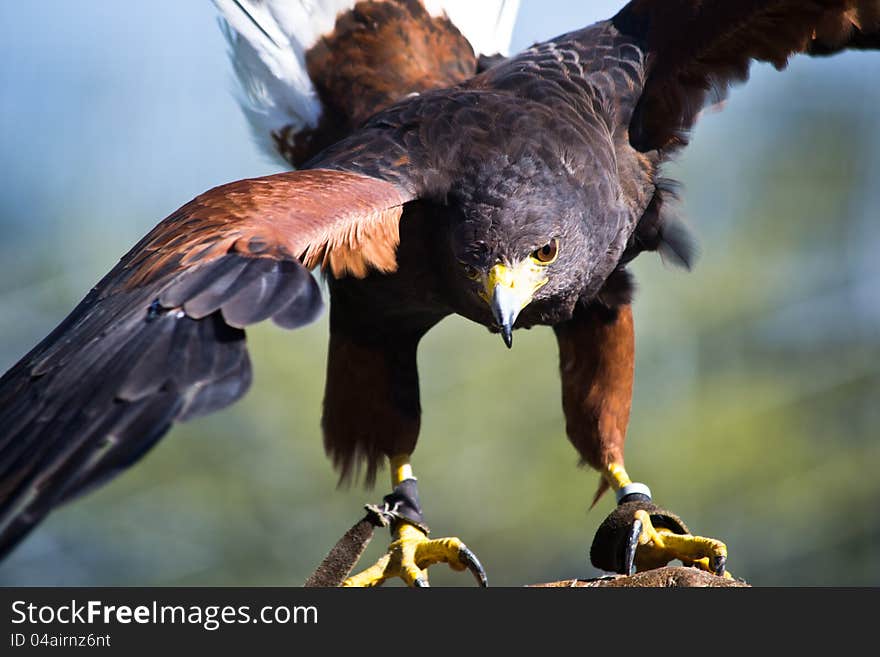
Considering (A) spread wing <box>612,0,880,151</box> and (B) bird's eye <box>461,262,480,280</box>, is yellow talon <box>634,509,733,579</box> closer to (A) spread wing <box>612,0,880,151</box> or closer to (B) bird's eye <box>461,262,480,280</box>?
(B) bird's eye <box>461,262,480,280</box>

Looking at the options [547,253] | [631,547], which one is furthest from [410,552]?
[547,253]

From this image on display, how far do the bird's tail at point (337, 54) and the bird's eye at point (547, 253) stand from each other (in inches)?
29.7

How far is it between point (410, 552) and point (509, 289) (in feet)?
2.11

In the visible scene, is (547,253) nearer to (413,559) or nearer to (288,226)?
(288,226)

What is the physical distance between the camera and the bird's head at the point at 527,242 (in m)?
2.00

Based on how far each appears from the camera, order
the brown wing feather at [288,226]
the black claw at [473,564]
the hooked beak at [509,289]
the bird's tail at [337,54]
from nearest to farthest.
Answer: the brown wing feather at [288,226] → the hooked beak at [509,289] → the black claw at [473,564] → the bird's tail at [337,54]

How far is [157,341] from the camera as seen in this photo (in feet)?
5.12

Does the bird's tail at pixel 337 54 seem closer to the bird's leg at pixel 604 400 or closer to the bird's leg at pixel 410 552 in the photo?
the bird's leg at pixel 604 400

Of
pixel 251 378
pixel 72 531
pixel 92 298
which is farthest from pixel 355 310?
pixel 72 531

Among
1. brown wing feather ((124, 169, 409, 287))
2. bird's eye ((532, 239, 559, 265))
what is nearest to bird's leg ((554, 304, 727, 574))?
bird's eye ((532, 239, 559, 265))

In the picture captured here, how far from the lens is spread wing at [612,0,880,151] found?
88.9 inches

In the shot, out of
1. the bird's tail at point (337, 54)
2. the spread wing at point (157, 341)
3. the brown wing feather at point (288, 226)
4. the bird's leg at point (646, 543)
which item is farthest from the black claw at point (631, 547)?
the bird's tail at point (337, 54)

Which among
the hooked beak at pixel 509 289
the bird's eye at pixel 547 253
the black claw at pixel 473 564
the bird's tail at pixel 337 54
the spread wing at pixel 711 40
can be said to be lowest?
the black claw at pixel 473 564

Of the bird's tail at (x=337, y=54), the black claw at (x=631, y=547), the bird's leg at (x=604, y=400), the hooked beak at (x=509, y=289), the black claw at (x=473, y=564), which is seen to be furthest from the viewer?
the bird's tail at (x=337, y=54)
